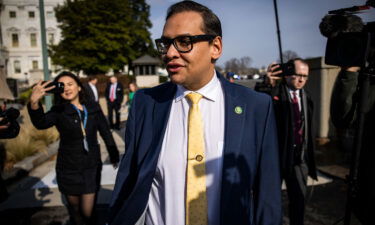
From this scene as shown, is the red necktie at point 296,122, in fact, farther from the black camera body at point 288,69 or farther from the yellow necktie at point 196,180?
the yellow necktie at point 196,180

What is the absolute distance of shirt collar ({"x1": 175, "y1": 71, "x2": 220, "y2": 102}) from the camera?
6.09 ft

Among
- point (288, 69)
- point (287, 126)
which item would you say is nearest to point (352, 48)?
point (288, 69)

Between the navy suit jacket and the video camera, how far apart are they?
0.53 m

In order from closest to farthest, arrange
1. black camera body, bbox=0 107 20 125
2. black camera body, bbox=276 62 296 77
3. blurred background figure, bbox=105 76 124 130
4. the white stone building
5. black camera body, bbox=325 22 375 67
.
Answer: black camera body, bbox=325 22 375 67 < black camera body, bbox=0 107 20 125 < black camera body, bbox=276 62 296 77 < blurred background figure, bbox=105 76 124 130 < the white stone building

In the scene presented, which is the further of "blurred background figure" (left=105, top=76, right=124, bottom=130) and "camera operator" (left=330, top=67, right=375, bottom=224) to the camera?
"blurred background figure" (left=105, top=76, right=124, bottom=130)

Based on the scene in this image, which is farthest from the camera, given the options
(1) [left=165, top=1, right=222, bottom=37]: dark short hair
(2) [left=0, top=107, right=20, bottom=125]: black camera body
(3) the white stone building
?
(3) the white stone building

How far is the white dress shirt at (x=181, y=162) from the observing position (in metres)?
1.72

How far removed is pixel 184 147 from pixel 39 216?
3.37 meters

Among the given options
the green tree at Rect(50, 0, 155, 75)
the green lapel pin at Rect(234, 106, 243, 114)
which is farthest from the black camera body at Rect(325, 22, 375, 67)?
the green tree at Rect(50, 0, 155, 75)

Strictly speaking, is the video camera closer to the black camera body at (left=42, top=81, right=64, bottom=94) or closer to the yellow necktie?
the yellow necktie

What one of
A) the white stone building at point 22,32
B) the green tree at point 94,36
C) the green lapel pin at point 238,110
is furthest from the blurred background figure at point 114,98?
the white stone building at point 22,32

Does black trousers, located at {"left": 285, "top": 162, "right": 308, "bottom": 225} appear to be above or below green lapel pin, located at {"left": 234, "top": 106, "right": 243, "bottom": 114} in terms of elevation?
below

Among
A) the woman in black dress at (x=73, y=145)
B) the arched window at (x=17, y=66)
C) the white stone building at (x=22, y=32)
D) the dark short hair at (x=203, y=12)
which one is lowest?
the woman in black dress at (x=73, y=145)

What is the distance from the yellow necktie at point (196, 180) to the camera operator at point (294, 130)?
184cm
